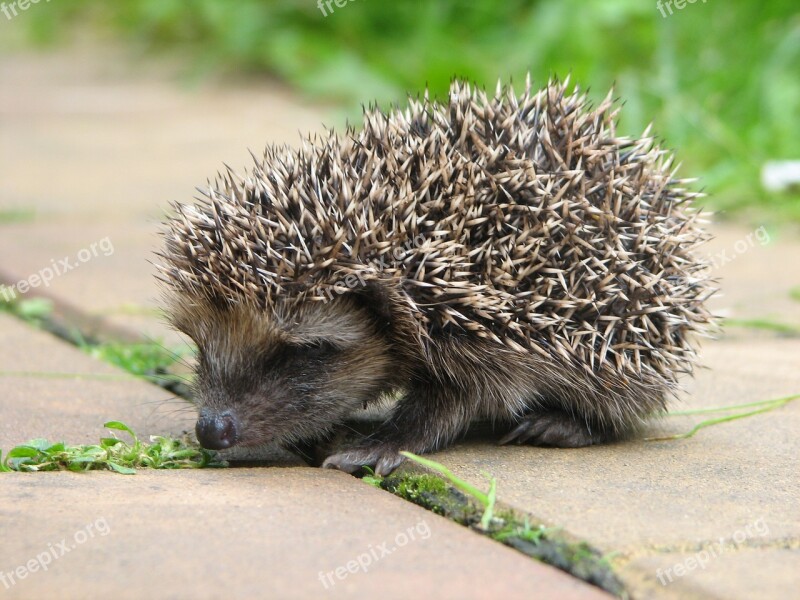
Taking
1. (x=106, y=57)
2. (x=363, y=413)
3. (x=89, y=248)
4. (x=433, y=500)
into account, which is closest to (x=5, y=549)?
(x=433, y=500)

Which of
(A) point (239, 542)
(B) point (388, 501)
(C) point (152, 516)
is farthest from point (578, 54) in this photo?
(A) point (239, 542)

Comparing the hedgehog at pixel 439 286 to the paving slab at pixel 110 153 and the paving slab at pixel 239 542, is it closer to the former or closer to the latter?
→ the paving slab at pixel 239 542

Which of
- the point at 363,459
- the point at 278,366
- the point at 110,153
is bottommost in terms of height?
the point at 363,459

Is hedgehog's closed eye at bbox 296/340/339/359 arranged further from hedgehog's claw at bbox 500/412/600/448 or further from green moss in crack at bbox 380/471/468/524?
A: hedgehog's claw at bbox 500/412/600/448

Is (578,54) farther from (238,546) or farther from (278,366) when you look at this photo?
(238,546)

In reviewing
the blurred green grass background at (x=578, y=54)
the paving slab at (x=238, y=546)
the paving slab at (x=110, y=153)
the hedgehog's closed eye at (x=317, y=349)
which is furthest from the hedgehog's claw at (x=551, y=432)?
the blurred green grass background at (x=578, y=54)

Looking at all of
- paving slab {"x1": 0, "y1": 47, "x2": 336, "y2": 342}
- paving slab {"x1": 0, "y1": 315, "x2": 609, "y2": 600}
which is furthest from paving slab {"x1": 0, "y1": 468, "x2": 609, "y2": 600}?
paving slab {"x1": 0, "y1": 47, "x2": 336, "y2": 342}

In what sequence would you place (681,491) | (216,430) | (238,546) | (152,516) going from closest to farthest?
(238,546)
(152,516)
(681,491)
(216,430)
